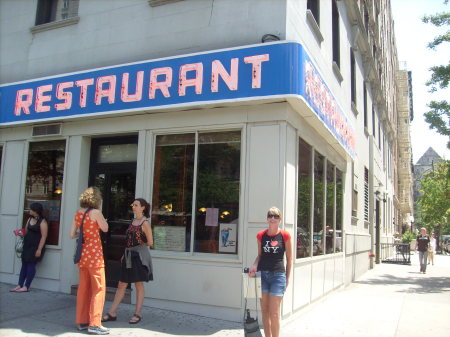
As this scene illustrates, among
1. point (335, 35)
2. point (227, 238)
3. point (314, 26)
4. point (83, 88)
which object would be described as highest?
point (335, 35)

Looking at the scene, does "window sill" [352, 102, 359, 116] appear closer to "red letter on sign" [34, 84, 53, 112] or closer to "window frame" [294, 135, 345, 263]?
"window frame" [294, 135, 345, 263]

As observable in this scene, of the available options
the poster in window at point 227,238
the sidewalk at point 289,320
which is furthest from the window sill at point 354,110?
the poster in window at point 227,238

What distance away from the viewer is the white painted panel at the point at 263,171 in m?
6.21

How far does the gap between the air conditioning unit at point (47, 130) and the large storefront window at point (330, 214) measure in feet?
19.3

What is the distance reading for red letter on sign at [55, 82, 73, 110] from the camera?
775cm

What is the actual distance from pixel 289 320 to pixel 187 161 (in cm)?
306

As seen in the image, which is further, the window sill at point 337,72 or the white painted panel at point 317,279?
the window sill at point 337,72

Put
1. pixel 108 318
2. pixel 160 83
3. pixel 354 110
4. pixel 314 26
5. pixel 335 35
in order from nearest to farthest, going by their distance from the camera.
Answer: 1. pixel 108 318
2. pixel 160 83
3. pixel 314 26
4. pixel 335 35
5. pixel 354 110

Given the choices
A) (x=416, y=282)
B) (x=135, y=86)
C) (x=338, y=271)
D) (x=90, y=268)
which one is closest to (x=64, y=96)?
(x=135, y=86)

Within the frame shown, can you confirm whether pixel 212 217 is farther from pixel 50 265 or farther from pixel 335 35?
pixel 335 35

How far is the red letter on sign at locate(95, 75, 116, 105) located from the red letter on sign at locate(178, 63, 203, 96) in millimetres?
1364

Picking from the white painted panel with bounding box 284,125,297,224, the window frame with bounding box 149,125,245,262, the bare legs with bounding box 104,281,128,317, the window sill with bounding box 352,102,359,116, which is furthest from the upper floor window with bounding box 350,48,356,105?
the bare legs with bounding box 104,281,128,317

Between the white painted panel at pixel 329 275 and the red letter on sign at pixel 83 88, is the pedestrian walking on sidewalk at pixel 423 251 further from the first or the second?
the red letter on sign at pixel 83 88

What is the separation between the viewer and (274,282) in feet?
16.3
